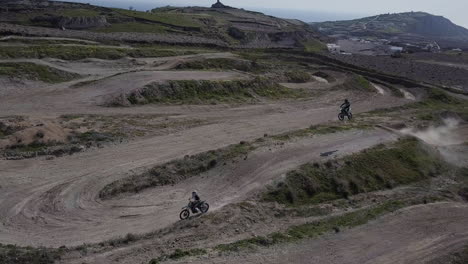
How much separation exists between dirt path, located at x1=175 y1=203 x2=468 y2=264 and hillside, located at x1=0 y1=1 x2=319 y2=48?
7430cm

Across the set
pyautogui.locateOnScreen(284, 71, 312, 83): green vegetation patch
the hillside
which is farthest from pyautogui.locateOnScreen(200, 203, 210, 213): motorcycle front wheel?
the hillside

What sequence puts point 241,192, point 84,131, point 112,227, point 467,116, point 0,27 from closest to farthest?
point 112,227
point 241,192
point 84,131
point 467,116
point 0,27

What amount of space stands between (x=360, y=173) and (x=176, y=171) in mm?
16249

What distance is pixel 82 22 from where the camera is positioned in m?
112

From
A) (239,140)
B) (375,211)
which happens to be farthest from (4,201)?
(375,211)

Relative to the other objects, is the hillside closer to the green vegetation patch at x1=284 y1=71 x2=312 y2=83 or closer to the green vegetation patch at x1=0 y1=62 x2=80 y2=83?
the green vegetation patch at x1=0 y1=62 x2=80 y2=83

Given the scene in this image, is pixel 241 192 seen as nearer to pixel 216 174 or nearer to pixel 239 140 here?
pixel 216 174

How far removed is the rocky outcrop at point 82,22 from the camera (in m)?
107

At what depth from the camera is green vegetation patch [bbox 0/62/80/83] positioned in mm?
57691

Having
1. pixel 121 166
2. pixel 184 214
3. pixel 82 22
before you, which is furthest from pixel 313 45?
pixel 184 214

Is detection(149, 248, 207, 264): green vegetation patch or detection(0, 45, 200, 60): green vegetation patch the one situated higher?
detection(0, 45, 200, 60): green vegetation patch

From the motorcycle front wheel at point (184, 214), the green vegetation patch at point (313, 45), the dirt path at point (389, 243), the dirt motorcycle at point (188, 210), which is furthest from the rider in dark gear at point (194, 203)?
the green vegetation patch at point (313, 45)

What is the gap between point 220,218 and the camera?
30.5 metres

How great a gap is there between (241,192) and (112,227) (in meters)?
10.2
